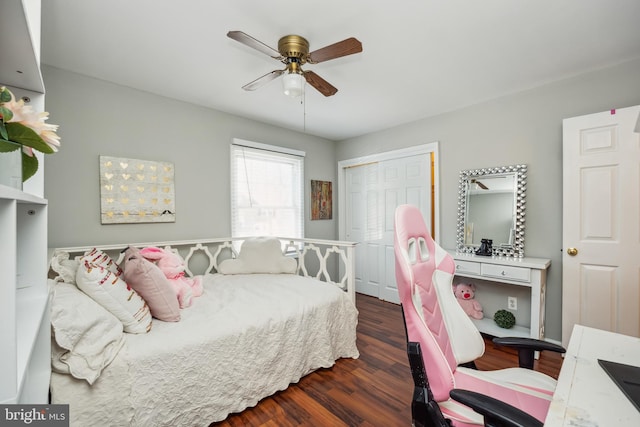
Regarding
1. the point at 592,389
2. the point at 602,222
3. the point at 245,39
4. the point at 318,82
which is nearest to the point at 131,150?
the point at 245,39

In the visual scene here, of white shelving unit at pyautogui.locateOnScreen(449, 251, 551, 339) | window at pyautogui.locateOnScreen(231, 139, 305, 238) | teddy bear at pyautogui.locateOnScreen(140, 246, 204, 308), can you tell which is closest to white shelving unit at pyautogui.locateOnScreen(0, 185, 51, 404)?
teddy bear at pyautogui.locateOnScreen(140, 246, 204, 308)

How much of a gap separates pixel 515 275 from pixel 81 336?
3098 mm

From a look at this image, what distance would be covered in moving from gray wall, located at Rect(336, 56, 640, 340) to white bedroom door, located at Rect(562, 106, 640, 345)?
0.27m

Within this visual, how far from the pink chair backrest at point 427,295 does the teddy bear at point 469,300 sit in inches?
72.4

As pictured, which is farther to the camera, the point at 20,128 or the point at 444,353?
the point at 444,353

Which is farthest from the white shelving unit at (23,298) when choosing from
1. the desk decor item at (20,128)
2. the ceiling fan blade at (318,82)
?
the ceiling fan blade at (318,82)

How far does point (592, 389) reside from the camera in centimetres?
82

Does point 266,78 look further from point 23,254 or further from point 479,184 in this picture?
point 479,184

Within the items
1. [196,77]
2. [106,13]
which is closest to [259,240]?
[196,77]

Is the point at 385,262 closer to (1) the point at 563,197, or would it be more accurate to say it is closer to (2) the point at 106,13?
(1) the point at 563,197

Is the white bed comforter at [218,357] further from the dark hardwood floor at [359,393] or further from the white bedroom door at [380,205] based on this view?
the white bedroom door at [380,205]

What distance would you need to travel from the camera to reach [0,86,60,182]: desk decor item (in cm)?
60

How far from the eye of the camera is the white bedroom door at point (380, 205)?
353 centimetres

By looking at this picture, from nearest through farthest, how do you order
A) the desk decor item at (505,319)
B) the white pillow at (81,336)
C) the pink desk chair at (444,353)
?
the pink desk chair at (444,353) → the white pillow at (81,336) → the desk decor item at (505,319)
